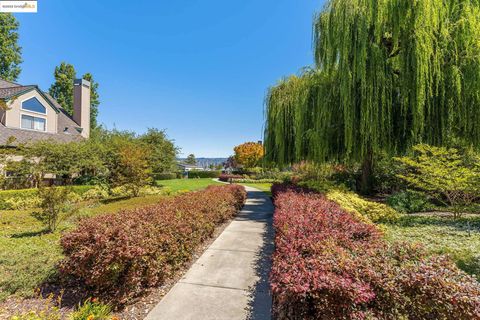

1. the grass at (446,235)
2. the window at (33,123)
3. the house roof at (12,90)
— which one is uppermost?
the house roof at (12,90)

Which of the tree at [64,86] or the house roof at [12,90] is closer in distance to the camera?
the house roof at [12,90]

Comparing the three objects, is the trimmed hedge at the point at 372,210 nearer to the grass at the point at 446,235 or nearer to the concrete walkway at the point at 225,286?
the grass at the point at 446,235

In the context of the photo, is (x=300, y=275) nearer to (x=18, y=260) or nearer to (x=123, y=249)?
(x=123, y=249)

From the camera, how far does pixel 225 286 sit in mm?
3750

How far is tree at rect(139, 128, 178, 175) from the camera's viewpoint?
18.8 meters

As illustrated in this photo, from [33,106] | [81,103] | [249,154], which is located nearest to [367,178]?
[33,106]

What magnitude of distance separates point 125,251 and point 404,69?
972cm

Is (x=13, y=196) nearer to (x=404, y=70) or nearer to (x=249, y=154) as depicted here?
(x=404, y=70)

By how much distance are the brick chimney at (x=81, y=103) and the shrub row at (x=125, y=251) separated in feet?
75.7

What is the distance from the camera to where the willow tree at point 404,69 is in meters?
7.71

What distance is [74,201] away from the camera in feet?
40.9

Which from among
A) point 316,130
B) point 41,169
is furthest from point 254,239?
point 41,169

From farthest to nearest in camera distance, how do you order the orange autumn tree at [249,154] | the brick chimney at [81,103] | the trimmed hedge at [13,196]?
the orange autumn tree at [249,154] < the brick chimney at [81,103] < the trimmed hedge at [13,196]

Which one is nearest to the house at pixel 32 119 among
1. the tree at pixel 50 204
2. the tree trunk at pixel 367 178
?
the tree at pixel 50 204
